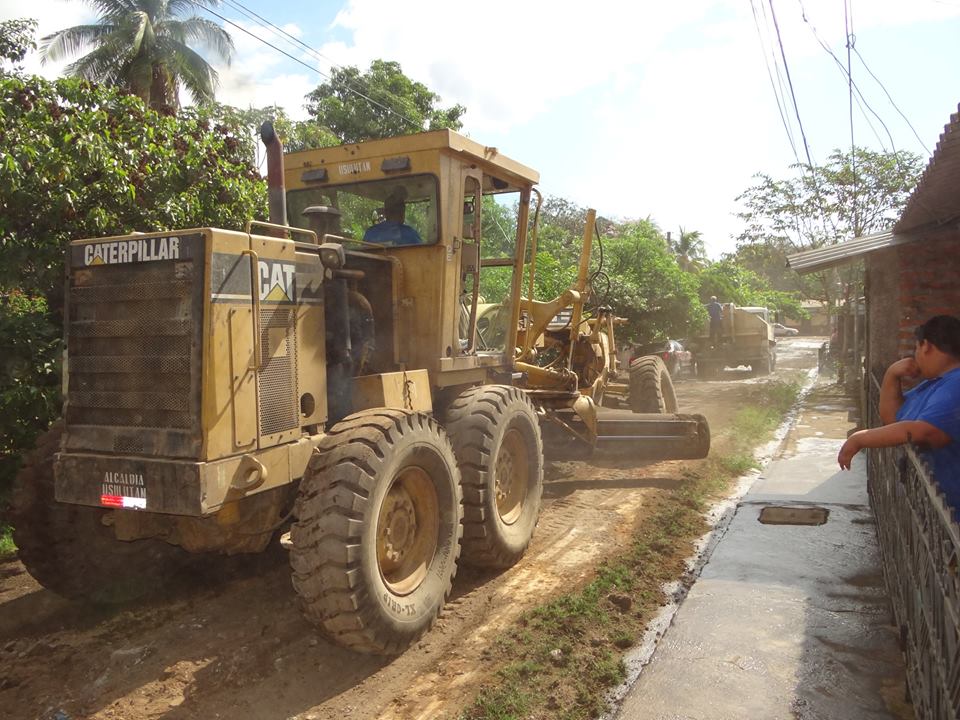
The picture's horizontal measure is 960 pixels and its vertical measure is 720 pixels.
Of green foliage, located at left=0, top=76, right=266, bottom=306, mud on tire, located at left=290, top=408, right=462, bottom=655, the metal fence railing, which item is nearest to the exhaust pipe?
mud on tire, located at left=290, top=408, right=462, bottom=655

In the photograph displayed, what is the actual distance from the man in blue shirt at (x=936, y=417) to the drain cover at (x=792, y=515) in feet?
9.76

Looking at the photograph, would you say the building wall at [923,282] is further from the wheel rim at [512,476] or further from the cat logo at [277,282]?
the cat logo at [277,282]

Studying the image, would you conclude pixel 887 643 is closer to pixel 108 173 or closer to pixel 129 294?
pixel 129 294

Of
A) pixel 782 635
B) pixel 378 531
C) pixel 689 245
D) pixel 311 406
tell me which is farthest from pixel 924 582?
pixel 689 245

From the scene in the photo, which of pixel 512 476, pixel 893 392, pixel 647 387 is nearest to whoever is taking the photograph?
pixel 893 392

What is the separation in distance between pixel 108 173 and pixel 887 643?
6470 millimetres

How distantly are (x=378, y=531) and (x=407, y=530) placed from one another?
370 millimetres

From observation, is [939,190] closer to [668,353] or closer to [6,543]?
[6,543]

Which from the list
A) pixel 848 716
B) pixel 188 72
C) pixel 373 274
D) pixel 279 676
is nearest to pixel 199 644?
pixel 279 676

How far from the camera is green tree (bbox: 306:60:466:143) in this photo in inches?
854

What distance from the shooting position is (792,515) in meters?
6.45

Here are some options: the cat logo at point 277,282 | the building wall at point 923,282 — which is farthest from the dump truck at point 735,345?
the cat logo at point 277,282

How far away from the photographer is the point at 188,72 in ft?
63.9

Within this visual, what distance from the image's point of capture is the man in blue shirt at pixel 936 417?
305 cm
